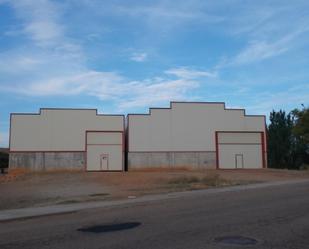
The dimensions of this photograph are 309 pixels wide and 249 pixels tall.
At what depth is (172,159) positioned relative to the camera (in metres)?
68.6

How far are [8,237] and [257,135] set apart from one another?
6134 centimetres

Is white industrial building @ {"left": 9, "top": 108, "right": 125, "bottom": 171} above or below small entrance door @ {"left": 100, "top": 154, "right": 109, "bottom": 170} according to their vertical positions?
above

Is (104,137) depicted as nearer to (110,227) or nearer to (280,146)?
(280,146)

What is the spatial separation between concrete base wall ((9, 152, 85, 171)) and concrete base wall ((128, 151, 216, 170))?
728cm

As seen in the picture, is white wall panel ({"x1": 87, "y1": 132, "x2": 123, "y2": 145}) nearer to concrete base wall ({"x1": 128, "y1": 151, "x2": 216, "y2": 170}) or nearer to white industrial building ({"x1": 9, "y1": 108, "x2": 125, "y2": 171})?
white industrial building ({"x1": 9, "y1": 108, "x2": 125, "y2": 171})

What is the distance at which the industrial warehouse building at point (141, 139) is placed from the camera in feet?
221

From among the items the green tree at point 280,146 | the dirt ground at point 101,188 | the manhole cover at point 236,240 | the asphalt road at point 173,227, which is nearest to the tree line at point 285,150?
the green tree at point 280,146

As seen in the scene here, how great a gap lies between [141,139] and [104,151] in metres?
5.42

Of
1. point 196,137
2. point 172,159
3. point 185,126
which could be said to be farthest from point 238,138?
point 172,159

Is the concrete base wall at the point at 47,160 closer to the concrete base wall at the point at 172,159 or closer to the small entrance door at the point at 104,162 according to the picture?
the small entrance door at the point at 104,162

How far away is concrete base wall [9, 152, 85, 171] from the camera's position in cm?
6681

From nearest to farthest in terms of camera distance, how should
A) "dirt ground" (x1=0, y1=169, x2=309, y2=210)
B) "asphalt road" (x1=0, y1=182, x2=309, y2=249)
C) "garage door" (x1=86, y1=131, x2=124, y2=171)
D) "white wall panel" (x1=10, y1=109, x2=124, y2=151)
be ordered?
"asphalt road" (x1=0, y1=182, x2=309, y2=249)
"dirt ground" (x1=0, y1=169, x2=309, y2=210)
"white wall panel" (x1=10, y1=109, x2=124, y2=151)
"garage door" (x1=86, y1=131, x2=124, y2=171)

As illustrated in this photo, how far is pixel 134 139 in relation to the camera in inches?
2689

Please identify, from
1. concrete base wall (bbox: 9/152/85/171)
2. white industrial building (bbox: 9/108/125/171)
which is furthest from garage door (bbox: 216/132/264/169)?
concrete base wall (bbox: 9/152/85/171)
